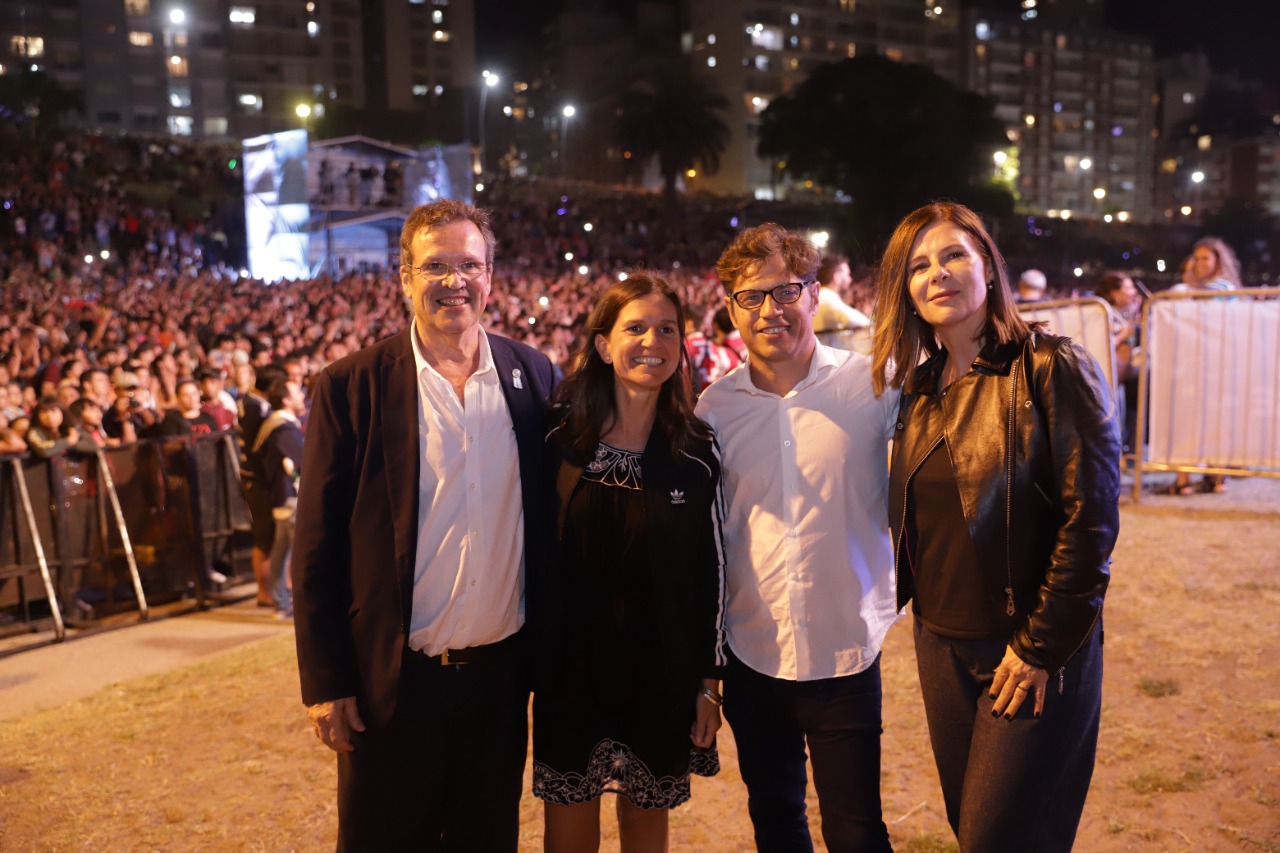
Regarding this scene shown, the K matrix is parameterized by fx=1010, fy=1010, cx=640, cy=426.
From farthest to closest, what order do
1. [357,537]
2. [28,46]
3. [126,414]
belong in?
[28,46] → [126,414] → [357,537]

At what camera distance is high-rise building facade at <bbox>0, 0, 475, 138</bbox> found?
74.1 metres

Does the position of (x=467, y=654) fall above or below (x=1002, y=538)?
below

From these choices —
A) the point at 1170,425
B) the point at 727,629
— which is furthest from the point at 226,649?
the point at 1170,425

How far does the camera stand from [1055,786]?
2420mm

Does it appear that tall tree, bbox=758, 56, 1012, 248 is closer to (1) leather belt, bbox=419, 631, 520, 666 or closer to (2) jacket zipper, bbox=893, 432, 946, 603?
(2) jacket zipper, bbox=893, 432, 946, 603

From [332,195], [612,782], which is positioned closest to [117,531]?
[612,782]

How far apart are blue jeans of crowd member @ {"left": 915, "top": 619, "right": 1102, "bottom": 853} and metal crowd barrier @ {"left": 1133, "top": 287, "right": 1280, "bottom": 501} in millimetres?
7506

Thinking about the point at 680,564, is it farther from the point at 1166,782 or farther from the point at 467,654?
the point at 1166,782

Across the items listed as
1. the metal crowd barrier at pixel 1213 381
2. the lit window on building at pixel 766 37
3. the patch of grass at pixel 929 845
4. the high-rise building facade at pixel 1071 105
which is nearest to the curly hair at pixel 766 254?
the patch of grass at pixel 929 845

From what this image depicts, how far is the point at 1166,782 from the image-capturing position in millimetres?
4176

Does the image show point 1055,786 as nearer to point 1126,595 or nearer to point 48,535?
point 1126,595

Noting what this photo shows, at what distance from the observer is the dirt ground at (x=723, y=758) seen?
403 centimetres

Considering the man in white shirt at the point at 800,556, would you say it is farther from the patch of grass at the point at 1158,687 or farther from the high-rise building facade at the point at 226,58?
the high-rise building facade at the point at 226,58

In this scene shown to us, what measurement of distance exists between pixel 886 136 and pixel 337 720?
5978 centimetres
